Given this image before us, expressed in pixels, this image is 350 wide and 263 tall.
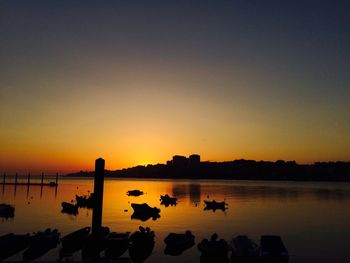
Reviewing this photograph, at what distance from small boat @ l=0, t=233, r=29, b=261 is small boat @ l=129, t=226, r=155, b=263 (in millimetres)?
11903

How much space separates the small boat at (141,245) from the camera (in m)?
38.3

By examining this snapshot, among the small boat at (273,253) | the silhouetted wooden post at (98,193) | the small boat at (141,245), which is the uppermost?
the silhouetted wooden post at (98,193)

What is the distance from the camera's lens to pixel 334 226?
214 feet

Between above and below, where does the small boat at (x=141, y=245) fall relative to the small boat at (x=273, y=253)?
below

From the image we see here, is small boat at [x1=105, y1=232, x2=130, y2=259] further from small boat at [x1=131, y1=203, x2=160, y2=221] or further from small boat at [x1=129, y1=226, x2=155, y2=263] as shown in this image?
small boat at [x1=131, y1=203, x2=160, y2=221]

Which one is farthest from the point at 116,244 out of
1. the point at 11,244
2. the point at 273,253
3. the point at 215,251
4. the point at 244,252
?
the point at 273,253

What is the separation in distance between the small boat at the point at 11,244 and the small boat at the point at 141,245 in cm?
1190

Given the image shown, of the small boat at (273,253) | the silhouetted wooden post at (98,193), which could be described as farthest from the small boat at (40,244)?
the small boat at (273,253)

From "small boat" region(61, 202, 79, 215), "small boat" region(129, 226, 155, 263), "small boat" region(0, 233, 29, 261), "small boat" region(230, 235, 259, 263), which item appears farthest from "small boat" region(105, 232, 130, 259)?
"small boat" region(61, 202, 79, 215)

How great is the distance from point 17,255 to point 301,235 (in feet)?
135

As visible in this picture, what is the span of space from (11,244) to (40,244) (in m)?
3.21

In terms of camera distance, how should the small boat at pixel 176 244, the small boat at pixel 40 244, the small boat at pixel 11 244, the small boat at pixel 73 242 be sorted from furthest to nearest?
the small boat at pixel 176 244, the small boat at pixel 73 242, the small boat at pixel 40 244, the small boat at pixel 11 244

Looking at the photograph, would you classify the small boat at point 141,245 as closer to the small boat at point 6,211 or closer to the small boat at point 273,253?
the small boat at point 273,253

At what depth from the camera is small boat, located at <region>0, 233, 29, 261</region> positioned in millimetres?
35531
